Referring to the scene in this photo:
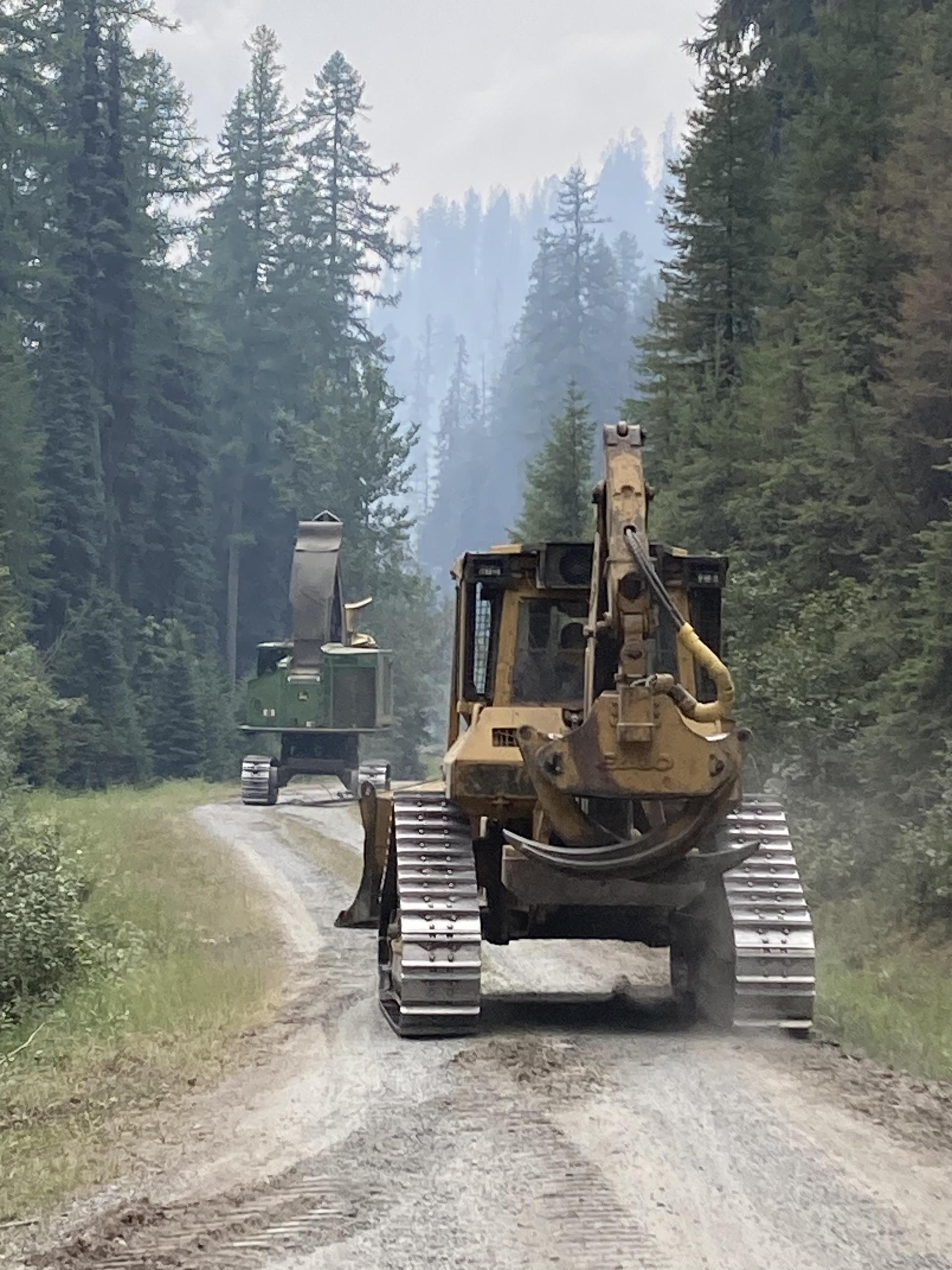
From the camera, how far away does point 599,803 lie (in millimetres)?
9836

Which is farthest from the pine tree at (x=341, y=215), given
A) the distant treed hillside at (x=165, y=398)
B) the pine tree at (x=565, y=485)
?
the pine tree at (x=565, y=485)

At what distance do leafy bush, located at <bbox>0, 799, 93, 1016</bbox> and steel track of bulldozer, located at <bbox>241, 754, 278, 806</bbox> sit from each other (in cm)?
1713

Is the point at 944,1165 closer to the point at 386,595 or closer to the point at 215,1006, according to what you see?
the point at 215,1006

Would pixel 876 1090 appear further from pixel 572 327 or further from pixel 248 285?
pixel 572 327

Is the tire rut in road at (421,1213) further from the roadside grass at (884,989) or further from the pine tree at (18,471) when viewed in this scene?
the pine tree at (18,471)

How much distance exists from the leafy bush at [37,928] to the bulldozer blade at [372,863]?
2.44 metres

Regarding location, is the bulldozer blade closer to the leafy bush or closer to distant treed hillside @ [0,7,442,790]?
the leafy bush

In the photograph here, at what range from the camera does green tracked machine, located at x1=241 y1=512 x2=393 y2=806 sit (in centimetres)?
3309

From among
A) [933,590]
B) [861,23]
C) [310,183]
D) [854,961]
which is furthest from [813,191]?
[310,183]

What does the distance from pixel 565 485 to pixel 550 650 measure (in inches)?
1214

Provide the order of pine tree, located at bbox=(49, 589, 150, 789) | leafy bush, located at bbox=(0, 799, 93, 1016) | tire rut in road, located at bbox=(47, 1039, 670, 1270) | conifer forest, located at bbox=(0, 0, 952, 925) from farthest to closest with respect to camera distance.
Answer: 1. pine tree, located at bbox=(49, 589, 150, 789)
2. conifer forest, located at bbox=(0, 0, 952, 925)
3. leafy bush, located at bbox=(0, 799, 93, 1016)
4. tire rut in road, located at bbox=(47, 1039, 670, 1270)

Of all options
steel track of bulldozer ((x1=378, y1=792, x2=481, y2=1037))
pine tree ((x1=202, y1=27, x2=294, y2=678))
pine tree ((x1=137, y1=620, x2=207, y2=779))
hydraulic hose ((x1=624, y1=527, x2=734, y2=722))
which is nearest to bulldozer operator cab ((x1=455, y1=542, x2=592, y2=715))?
steel track of bulldozer ((x1=378, y1=792, x2=481, y2=1037))

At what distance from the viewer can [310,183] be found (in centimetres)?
7869

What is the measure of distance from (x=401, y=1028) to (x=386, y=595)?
5588cm
